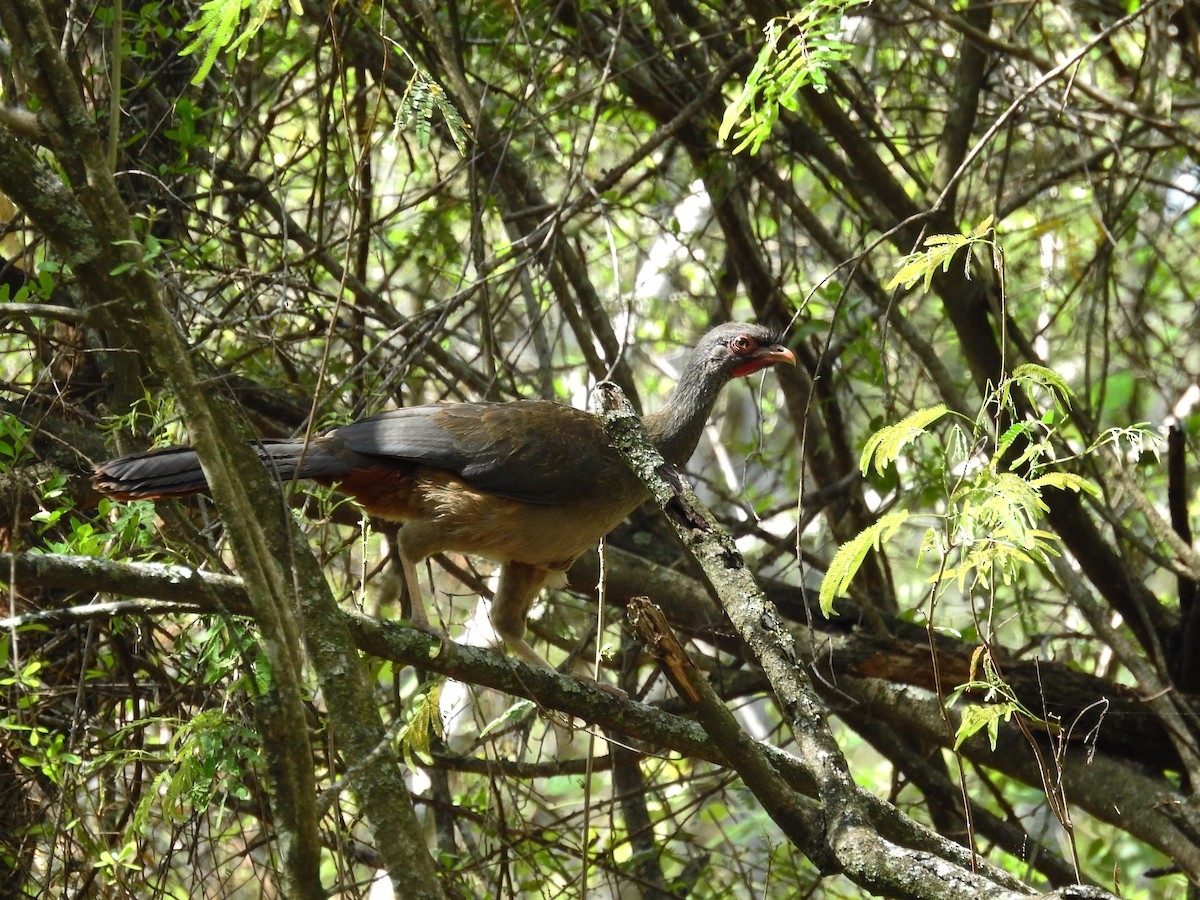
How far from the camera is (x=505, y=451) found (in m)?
4.45

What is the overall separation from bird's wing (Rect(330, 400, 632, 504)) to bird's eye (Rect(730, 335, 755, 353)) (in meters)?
0.76

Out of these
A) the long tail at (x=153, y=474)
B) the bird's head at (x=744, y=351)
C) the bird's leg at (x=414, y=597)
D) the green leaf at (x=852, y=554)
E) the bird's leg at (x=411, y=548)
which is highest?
the bird's head at (x=744, y=351)

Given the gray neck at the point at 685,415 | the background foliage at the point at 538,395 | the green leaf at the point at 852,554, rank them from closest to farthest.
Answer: the green leaf at the point at 852,554 < the background foliage at the point at 538,395 < the gray neck at the point at 685,415

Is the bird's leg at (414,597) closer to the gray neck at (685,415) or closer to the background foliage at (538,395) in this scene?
the background foliage at (538,395)

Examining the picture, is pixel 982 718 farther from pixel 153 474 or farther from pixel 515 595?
pixel 515 595

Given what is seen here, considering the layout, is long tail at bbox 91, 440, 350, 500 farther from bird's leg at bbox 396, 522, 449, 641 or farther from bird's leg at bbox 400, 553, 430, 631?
bird's leg at bbox 396, 522, 449, 641

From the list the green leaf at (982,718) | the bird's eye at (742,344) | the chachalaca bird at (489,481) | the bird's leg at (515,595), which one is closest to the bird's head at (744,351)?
the bird's eye at (742,344)

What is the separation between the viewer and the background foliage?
2773 mm

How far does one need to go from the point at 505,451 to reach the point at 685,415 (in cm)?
79

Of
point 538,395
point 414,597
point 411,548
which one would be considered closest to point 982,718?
point 414,597

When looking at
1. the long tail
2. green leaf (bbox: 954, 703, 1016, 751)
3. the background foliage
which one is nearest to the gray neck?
the background foliage

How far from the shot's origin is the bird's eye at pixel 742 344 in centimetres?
491

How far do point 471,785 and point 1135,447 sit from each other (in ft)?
11.6

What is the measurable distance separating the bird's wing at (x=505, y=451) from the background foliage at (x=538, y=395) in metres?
0.24
